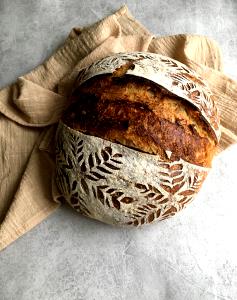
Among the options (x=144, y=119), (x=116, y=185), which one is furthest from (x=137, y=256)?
(x=144, y=119)

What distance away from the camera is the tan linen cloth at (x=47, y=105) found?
1.27 metres

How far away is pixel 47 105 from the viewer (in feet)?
4.27

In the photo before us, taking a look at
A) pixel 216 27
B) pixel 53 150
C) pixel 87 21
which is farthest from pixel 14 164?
pixel 216 27

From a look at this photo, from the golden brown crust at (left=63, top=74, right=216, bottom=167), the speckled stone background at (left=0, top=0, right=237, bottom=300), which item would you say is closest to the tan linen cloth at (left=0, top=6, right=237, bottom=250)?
the speckled stone background at (left=0, top=0, right=237, bottom=300)

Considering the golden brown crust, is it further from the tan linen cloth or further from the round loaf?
the tan linen cloth

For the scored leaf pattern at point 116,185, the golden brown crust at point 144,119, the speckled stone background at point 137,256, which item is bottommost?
the speckled stone background at point 137,256

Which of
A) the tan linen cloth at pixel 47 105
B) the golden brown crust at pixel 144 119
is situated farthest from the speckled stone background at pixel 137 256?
the golden brown crust at pixel 144 119

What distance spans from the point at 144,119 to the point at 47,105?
1.05 feet

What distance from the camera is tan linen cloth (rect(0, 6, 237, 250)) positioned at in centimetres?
127

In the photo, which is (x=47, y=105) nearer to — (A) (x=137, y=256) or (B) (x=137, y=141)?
(B) (x=137, y=141)

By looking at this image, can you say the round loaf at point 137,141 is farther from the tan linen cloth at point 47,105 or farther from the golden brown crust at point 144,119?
the tan linen cloth at point 47,105

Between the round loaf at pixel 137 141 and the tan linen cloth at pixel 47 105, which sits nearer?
the round loaf at pixel 137 141

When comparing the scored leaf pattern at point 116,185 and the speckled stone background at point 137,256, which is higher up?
the scored leaf pattern at point 116,185

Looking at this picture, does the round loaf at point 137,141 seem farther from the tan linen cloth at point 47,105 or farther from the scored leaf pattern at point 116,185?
the tan linen cloth at point 47,105
